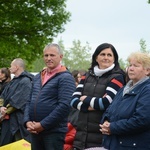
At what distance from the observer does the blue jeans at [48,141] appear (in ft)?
15.6

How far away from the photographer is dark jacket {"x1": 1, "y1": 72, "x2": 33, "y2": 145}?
6812 mm

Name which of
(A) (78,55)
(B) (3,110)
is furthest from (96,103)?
(A) (78,55)

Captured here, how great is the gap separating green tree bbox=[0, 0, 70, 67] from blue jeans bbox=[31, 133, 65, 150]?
1445 cm

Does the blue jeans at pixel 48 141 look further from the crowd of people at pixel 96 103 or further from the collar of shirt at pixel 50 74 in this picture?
the collar of shirt at pixel 50 74

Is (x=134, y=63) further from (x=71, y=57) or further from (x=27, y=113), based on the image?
(x=71, y=57)

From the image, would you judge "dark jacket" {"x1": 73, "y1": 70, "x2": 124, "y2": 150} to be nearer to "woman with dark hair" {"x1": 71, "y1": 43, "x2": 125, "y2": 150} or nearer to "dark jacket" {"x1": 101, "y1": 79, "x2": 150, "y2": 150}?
"woman with dark hair" {"x1": 71, "y1": 43, "x2": 125, "y2": 150}

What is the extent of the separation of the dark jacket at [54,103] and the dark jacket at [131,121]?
947mm

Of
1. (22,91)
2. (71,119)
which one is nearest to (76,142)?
(71,119)

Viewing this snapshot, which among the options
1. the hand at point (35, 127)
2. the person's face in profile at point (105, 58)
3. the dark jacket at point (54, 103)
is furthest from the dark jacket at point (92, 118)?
the hand at point (35, 127)

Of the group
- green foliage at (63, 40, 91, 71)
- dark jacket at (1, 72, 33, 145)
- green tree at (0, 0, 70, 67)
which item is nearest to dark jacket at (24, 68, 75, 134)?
dark jacket at (1, 72, 33, 145)

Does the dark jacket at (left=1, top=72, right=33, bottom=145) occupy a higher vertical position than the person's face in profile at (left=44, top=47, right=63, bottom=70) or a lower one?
lower

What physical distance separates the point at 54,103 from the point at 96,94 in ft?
2.10

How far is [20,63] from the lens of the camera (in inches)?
278

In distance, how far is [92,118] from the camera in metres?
4.34
